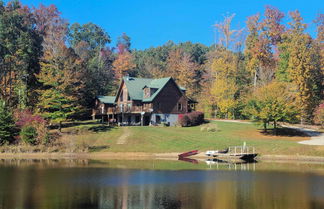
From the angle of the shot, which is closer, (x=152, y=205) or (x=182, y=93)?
(x=152, y=205)

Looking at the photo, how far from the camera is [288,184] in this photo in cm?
3186

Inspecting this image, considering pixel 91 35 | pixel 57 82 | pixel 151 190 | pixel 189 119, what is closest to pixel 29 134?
pixel 57 82

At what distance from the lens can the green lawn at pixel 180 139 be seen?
171ft

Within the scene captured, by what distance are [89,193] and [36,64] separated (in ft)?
176

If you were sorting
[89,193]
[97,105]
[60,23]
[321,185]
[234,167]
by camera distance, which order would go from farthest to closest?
1. [60,23]
2. [97,105]
3. [234,167]
4. [321,185]
5. [89,193]

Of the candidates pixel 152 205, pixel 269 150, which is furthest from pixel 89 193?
pixel 269 150

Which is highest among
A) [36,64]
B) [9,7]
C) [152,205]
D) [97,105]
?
[9,7]

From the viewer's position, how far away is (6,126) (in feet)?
183

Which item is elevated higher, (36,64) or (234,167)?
(36,64)

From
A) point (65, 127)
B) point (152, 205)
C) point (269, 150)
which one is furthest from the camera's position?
point (65, 127)

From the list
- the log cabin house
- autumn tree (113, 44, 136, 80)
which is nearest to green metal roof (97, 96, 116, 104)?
the log cabin house

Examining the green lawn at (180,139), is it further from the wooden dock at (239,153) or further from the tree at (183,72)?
the tree at (183,72)

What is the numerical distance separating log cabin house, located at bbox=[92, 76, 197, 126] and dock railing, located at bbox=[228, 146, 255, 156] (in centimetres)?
2326

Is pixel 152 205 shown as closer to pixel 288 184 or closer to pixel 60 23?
pixel 288 184
